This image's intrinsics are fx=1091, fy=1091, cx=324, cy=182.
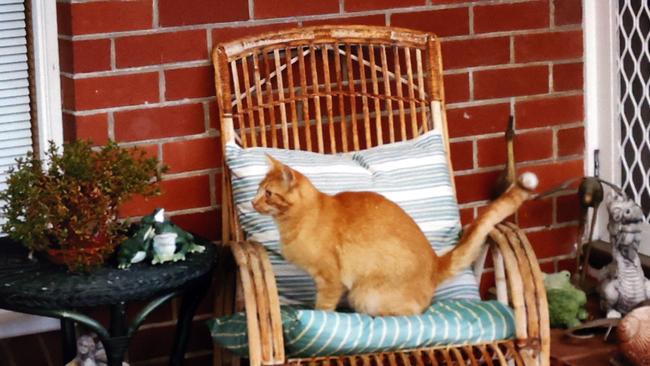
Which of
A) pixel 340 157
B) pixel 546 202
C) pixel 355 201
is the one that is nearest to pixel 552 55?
pixel 546 202

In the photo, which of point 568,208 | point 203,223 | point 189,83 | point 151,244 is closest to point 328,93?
point 189,83

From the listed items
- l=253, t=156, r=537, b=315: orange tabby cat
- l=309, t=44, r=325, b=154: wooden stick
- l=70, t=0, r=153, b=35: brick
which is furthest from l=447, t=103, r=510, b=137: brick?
l=70, t=0, r=153, b=35: brick

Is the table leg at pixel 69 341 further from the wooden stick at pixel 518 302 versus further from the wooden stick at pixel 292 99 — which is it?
the wooden stick at pixel 518 302

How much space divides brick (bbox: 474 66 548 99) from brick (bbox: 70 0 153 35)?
3.28ft

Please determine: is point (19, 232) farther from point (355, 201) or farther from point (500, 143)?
point (500, 143)

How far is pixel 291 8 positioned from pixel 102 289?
3.42 ft

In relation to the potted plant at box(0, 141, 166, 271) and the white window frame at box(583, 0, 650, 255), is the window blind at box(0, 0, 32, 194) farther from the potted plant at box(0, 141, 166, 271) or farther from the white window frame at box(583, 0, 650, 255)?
the white window frame at box(583, 0, 650, 255)

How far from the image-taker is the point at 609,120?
3334 millimetres

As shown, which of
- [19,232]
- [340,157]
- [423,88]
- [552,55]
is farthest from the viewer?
[552,55]

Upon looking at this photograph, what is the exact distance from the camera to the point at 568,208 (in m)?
3.41

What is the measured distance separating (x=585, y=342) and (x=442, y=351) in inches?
24.5

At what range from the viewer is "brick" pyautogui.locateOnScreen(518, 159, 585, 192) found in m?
3.34

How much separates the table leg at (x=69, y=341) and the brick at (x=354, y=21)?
103 cm

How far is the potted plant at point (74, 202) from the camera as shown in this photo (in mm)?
2416
